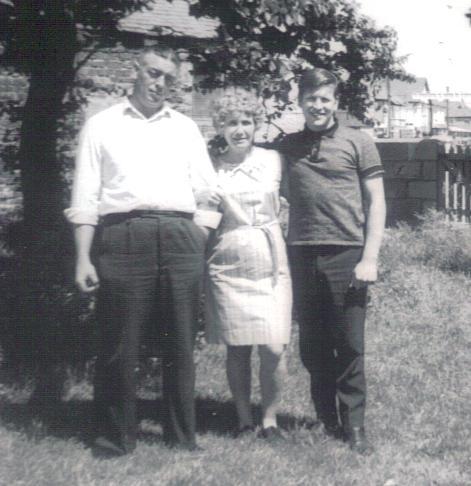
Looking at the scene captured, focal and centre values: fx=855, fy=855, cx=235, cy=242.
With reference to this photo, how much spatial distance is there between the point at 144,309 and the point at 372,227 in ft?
3.83

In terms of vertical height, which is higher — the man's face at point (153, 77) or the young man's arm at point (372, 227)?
the man's face at point (153, 77)

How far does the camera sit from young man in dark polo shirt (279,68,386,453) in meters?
4.12

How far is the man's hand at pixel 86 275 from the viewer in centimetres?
387

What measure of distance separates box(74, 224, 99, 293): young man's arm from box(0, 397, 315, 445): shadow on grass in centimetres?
96

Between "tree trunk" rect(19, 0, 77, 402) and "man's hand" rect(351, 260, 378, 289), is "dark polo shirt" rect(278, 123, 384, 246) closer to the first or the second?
"man's hand" rect(351, 260, 378, 289)

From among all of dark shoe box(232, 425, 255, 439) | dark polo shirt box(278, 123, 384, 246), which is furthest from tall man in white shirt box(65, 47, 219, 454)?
dark shoe box(232, 425, 255, 439)

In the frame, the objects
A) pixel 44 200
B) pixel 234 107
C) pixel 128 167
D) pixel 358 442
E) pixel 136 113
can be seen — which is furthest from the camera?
pixel 44 200

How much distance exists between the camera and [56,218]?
5395 mm

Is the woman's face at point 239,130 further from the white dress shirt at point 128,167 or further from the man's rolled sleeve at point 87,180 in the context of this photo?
the man's rolled sleeve at point 87,180

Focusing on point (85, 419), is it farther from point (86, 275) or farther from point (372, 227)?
point (372, 227)

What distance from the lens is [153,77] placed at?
12.7 ft

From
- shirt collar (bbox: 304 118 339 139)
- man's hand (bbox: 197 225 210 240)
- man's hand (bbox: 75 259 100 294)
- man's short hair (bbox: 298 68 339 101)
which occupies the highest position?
man's short hair (bbox: 298 68 339 101)

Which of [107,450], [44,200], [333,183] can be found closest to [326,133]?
[333,183]

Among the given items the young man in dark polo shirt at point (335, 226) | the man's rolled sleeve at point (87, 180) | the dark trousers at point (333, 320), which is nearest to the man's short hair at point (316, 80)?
the young man in dark polo shirt at point (335, 226)
